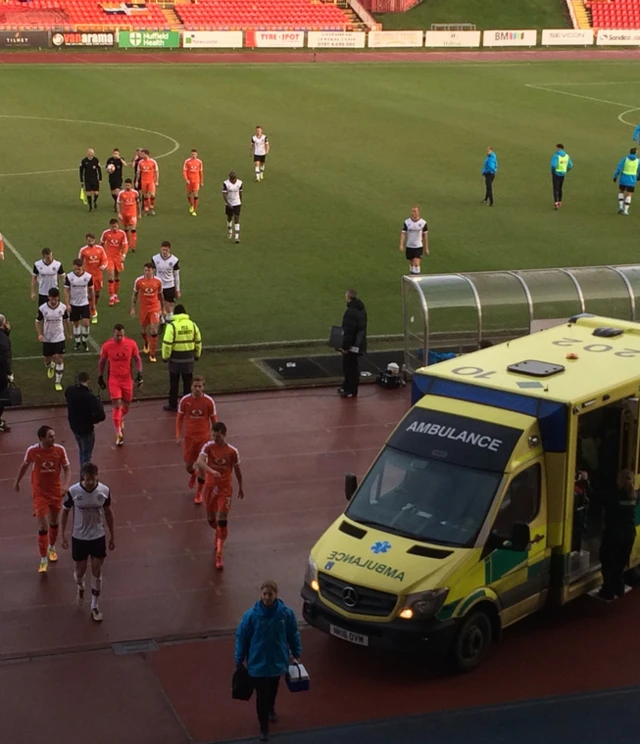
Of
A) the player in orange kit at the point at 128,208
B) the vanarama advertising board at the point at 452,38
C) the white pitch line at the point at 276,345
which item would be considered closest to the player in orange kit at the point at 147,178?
the player in orange kit at the point at 128,208

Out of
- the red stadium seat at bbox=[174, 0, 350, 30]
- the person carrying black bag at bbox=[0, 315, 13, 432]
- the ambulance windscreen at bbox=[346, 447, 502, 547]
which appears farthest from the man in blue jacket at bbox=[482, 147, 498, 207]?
the red stadium seat at bbox=[174, 0, 350, 30]

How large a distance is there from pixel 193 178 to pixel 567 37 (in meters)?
47.5

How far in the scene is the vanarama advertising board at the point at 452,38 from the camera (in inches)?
2906

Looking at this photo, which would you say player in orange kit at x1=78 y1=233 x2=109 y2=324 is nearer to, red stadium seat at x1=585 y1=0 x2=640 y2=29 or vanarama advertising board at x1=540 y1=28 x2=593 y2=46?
vanarama advertising board at x1=540 y1=28 x2=593 y2=46

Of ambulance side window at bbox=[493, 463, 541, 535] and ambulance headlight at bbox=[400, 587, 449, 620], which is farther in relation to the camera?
ambulance side window at bbox=[493, 463, 541, 535]

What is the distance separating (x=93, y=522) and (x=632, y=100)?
4697cm

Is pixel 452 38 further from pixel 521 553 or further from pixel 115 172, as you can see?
pixel 521 553

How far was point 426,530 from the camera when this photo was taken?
45.4 ft

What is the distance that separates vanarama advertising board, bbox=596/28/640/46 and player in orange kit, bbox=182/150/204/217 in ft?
156

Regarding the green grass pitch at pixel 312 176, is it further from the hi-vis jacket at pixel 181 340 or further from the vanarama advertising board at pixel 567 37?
the vanarama advertising board at pixel 567 37

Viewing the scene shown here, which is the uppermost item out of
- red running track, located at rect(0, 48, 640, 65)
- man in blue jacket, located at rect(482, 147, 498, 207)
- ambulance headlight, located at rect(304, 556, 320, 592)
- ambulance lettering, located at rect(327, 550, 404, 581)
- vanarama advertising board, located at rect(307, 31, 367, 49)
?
vanarama advertising board, located at rect(307, 31, 367, 49)

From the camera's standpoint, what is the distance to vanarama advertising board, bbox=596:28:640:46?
7706 centimetres

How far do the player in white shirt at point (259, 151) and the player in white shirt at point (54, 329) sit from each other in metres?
17.5

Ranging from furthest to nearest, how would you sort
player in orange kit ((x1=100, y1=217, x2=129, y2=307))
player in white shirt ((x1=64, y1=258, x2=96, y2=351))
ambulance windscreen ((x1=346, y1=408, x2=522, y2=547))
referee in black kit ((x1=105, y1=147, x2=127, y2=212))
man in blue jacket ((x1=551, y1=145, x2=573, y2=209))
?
man in blue jacket ((x1=551, y1=145, x2=573, y2=209)) < referee in black kit ((x1=105, y1=147, x2=127, y2=212)) < player in orange kit ((x1=100, y1=217, x2=129, y2=307)) < player in white shirt ((x1=64, y1=258, x2=96, y2=351)) < ambulance windscreen ((x1=346, y1=408, x2=522, y2=547))
